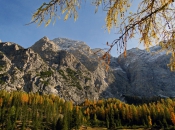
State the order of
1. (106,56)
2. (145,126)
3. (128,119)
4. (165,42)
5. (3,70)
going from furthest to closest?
(3,70), (128,119), (145,126), (165,42), (106,56)

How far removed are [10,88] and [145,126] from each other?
5309 inches

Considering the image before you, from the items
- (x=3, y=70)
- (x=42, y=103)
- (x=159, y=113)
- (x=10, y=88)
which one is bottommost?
(x=159, y=113)

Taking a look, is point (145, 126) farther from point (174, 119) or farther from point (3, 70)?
point (3, 70)

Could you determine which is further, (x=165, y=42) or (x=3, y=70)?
(x=3, y=70)

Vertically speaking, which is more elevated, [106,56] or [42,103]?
[42,103]

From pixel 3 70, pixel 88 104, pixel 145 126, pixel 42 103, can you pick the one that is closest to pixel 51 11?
pixel 145 126

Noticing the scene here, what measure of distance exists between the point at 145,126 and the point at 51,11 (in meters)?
116

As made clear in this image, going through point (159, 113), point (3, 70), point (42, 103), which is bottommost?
point (159, 113)

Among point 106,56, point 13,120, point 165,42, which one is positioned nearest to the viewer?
point 106,56

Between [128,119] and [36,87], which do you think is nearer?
[128,119]

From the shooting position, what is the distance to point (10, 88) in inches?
7234

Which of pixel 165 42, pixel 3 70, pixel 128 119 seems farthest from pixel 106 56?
pixel 3 70

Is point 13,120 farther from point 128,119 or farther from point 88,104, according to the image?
point 88,104

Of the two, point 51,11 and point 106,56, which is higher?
point 51,11
